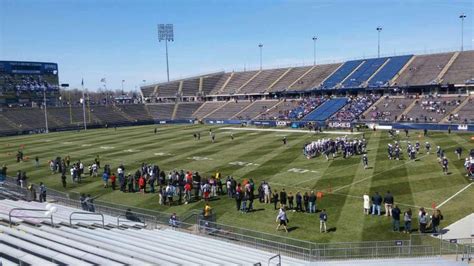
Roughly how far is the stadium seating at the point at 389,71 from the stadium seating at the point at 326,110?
247 inches

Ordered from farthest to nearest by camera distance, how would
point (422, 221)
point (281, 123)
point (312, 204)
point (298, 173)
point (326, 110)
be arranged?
point (326, 110), point (281, 123), point (298, 173), point (312, 204), point (422, 221)

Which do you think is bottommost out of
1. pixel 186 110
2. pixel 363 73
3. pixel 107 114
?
pixel 107 114

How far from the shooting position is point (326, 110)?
68875mm

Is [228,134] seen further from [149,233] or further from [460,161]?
[149,233]

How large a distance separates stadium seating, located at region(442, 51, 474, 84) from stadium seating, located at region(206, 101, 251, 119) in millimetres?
36095

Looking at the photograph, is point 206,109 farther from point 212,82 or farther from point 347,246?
point 347,246

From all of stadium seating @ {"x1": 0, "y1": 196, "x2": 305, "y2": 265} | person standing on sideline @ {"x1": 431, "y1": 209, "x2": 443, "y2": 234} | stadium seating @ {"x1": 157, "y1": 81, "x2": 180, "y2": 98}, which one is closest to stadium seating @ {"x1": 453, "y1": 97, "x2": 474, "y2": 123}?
person standing on sideline @ {"x1": 431, "y1": 209, "x2": 443, "y2": 234}

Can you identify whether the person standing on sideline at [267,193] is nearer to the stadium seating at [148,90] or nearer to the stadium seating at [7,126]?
the stadium seating at [7,126]

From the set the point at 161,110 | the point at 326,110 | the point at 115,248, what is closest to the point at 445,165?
the point at 115,248

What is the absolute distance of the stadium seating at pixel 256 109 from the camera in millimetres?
78625

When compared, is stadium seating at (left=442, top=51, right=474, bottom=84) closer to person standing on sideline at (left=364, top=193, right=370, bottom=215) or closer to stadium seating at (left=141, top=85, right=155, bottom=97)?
person standing on sideline at (left=364, top=193, right=370, bottom=215)

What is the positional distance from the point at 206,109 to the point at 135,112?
1514 cm

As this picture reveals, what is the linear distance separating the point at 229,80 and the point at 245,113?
893 inches

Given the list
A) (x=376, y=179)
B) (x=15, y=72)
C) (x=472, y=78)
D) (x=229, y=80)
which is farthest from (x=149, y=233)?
(x=229, y=80)
